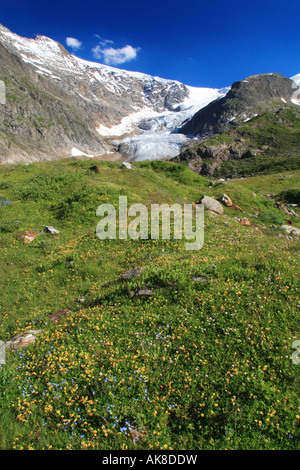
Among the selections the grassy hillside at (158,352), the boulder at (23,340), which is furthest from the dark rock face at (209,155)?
the boulder at (23,340)

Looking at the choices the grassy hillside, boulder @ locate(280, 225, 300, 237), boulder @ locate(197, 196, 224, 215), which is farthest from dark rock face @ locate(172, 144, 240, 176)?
the grassy hillside

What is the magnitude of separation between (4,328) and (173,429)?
22.9 ft

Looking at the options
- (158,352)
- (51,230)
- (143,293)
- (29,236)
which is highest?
(51,230)

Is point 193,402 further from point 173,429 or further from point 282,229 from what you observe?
point 282,229

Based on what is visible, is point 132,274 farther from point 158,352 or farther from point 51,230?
point 51,230

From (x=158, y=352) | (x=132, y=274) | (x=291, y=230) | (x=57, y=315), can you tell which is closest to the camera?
(x=158, y=352)

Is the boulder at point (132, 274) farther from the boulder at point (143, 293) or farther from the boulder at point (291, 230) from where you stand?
the boulder at point (291, 230)

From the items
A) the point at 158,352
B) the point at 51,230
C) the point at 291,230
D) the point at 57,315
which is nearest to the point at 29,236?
the point at 51,230

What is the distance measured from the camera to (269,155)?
13412cm

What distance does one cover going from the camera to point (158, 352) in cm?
631

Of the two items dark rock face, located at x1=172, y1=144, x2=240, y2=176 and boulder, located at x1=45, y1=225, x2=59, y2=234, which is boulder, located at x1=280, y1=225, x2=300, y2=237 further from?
dark rock face, located at x1=172, y1=144, x2=240, y2=176

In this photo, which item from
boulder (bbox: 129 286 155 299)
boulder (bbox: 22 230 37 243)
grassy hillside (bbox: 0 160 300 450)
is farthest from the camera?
boulder (bbox: 22 230 37 243)

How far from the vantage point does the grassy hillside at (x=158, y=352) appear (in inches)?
189

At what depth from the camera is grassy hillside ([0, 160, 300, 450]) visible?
4789mm
